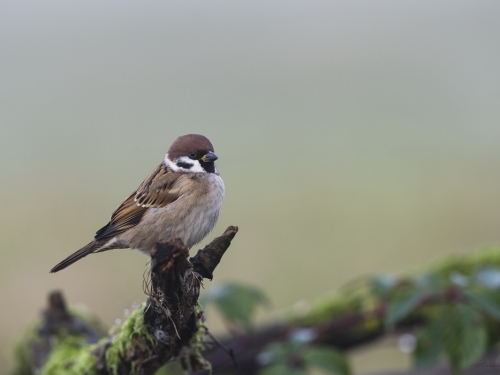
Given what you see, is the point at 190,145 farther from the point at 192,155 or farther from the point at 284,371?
the point at 284,371

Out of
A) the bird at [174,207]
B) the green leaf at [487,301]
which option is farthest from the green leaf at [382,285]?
the bird at [174,207]

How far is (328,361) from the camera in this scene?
356 cm

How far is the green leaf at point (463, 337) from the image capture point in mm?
3465

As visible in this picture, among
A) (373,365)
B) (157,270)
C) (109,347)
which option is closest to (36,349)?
(109,347)

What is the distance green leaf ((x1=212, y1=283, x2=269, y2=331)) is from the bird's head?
835 millimetres

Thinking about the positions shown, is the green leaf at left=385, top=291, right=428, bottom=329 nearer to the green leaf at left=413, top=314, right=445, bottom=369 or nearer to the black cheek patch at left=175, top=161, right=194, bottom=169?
the green leaf at left=413, top=314, right=445, bottom=369

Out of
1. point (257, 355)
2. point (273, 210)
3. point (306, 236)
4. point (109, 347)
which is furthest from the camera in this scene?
point (273, 210)

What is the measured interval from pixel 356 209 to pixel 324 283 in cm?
314

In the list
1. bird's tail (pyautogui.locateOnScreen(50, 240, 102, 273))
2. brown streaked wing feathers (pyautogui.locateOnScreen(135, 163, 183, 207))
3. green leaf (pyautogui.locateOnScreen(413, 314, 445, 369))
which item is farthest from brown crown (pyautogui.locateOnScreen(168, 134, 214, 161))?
green leaf (pyautogui.locateOnScreen(413, 314, 445, 369))

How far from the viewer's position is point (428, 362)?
3668 mm

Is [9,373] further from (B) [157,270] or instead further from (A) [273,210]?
(A) [273,210]

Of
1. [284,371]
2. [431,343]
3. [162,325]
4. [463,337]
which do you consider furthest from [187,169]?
[463,337]

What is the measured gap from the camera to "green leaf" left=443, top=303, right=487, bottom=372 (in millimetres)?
3465

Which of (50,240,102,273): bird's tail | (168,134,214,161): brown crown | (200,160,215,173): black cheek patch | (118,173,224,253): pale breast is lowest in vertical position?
(50,240,102,273): bird's tail
